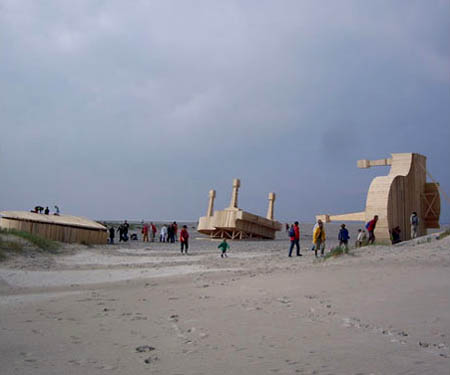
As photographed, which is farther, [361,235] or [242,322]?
[361,235]

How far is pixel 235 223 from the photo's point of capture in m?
32.5

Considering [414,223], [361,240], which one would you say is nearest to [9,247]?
[361,240]

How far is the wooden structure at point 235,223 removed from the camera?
32750 mm

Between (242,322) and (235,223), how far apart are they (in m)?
26.2

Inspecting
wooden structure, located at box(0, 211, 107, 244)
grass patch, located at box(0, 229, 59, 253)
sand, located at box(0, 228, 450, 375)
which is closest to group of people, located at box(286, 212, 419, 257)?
sand, located at box(0, 228, 450, 375)

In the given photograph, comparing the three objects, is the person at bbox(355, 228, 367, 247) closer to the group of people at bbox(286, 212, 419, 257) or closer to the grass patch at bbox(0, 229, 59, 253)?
the group of people at bbox(286, 212, 419, 257)

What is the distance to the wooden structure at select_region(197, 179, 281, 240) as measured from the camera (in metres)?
32.8

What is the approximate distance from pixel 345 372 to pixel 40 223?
21.8 metres

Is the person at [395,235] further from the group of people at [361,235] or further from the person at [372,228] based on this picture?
the person at [372,228]

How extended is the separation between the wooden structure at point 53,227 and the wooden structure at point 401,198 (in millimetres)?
13119

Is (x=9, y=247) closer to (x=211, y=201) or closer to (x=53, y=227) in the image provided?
(x=53, y=227)

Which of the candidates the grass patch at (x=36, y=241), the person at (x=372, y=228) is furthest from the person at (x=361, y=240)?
the grass patch at (x=36, y=241)

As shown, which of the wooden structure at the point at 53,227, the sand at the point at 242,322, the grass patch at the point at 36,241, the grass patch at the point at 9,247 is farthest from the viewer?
the wooden structure at the point at 53,227

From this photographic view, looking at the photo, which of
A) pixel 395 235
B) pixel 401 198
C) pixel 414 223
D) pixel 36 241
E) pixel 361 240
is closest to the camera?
pixel 395 235
